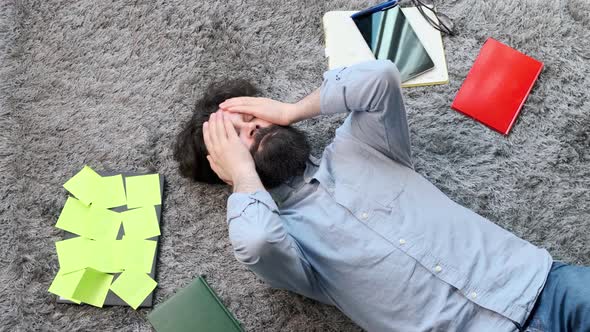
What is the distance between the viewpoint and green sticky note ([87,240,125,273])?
125 cm

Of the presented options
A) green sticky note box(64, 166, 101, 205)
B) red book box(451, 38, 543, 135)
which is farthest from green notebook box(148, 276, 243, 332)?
red book box(451, 38, 543, 135)

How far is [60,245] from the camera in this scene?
128cm

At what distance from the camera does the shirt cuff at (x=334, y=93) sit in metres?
1.04

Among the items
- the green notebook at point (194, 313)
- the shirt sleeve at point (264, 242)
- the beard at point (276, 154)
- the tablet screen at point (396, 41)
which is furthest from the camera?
the tablet screen at point (396, 41)

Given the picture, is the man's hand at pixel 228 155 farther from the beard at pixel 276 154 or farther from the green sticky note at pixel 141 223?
the green sticky note at pixel 141 223

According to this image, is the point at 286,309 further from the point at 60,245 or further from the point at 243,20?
the point at 243,20

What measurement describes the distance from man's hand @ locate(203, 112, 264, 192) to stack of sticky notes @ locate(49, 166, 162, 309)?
0.28 metres

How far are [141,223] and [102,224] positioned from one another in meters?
0.10

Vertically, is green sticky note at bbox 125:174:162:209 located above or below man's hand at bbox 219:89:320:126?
below

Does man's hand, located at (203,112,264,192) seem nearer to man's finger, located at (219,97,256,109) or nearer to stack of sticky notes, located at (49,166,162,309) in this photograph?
man's finger, located at (219,97,256,109)

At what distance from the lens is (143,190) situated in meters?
1.30

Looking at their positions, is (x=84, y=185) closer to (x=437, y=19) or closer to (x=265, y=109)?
(x=265, y=109)

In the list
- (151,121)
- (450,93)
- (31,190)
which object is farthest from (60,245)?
(450,93)

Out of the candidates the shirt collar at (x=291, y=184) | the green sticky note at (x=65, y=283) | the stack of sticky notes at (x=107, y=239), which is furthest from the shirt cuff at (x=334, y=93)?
the green sticky note at (x=65, y=283)
